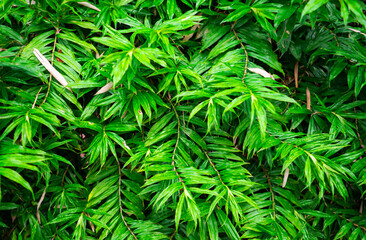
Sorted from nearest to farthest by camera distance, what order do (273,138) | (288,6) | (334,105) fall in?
(288,6) < (273,138) < (334,105)

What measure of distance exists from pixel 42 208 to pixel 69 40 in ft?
2.35

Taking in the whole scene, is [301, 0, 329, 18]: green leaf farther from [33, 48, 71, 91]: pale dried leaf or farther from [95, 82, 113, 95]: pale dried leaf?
[33, 48, 71, 91]: pale dried leaf

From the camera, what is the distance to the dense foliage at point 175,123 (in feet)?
3.44

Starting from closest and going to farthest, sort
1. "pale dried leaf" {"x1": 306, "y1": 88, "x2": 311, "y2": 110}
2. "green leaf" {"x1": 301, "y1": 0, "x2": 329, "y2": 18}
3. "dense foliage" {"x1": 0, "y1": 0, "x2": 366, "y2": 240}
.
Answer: "green leaf" {"x1": 301, "y1": 0, "x2": 329, "y2": 18} < "dense foliage" {"x1": 0, "y1": 0, "x2": 366, "y2": 240} < "pale dried leaf" {"x1": 306, "y1": 88, "x2": 311, "y2": 110}

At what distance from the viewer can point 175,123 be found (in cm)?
121

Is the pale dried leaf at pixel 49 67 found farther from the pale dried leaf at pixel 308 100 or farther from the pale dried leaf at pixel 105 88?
the pale dried leaf at pixel 308 100

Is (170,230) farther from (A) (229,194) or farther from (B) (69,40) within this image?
(B) (69,40)

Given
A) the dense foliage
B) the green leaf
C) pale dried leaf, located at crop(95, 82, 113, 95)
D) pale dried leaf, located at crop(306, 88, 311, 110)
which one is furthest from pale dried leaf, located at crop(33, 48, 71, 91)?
pale dried leaf, located at crop(306, 88, 311, 110)

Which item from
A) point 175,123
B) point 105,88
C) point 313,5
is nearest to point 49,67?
point 105,88

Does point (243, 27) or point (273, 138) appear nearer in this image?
point (273, 138)

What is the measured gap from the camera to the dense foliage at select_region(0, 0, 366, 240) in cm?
105

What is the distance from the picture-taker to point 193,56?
50.4 inches

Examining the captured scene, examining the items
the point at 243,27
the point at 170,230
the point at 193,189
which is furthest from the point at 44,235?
the point at 243,27

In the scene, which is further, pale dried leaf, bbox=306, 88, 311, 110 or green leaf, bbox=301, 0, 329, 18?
pale dried leaf, bbox=306, 88, 311, 110
